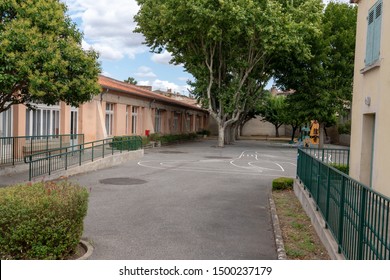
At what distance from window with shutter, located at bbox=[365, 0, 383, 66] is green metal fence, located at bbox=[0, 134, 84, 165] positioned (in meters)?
12.6

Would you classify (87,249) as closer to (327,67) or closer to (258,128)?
(327,67)

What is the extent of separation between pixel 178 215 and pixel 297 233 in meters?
2.90

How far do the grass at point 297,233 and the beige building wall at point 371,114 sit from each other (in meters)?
1.98

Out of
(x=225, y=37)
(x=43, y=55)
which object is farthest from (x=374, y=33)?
(x=225, y=37)

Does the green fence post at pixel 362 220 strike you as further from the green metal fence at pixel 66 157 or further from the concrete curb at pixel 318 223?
the green metal fence at pixel 66 157

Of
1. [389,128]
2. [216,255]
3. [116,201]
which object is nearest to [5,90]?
[116,201]

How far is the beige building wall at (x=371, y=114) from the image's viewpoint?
360 inches

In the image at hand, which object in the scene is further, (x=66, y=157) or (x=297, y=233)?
(x=66, y=157)

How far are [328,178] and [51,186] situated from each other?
495 centimetres

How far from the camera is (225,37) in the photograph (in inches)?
1231

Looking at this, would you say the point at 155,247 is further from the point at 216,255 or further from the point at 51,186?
the point at 51,186

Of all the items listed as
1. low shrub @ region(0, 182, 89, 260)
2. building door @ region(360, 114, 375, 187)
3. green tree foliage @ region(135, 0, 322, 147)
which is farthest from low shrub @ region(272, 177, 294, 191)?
green tree foliage @ region(135, 0, 322, 147)

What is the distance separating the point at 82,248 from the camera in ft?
22.0

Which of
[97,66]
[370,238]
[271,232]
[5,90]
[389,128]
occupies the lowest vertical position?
[271,232]
